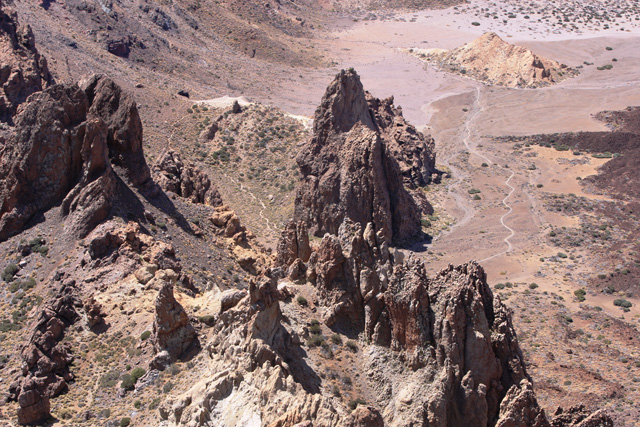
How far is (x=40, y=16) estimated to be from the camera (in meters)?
82.8

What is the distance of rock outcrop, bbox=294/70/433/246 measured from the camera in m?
48.8

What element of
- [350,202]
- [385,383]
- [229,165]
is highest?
[385,383]

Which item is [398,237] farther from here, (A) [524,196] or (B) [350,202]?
(A) [524,196]

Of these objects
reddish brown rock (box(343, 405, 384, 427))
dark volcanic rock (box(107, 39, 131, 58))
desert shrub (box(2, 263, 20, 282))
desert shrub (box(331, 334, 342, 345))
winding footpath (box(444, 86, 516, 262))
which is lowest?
winding footpath (box(444, 86, 516, 262))

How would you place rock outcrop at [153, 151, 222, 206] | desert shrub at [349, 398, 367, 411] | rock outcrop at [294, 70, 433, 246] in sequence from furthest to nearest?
1. rock outcrop at [294, 70, 433, 246]
2. rock outcrop at [153, 151, 222, 206]
3. desert shrub at [349, 398, 367, 411]

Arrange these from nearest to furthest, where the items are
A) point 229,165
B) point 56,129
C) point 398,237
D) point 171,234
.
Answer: point 56,129
point 171,234
point 398,237
point 229,165

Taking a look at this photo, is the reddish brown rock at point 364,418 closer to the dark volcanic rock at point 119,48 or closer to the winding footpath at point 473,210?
the winding footpath at point 473,210

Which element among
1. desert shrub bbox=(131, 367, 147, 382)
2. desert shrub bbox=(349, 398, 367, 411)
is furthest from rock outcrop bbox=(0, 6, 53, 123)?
desert shrub bbox=(349, 398, 367, 411)

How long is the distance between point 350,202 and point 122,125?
56.9 feet

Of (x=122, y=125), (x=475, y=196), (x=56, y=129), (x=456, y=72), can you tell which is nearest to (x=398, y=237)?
(x=475, y=196)

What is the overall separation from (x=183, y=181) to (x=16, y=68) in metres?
17.8

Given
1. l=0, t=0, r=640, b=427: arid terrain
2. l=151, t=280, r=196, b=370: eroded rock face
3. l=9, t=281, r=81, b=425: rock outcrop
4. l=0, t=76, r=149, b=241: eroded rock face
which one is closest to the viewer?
l=0, t=0, r=640, b=427: arid terrain

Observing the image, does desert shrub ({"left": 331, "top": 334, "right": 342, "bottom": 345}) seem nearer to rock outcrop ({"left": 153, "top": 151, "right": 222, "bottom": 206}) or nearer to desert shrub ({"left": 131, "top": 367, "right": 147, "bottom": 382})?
desert shrub ({"left": 131, "top": 367, "right": 147, "bottom": 382})

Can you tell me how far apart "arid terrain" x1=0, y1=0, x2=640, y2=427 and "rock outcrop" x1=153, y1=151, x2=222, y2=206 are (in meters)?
0.23
